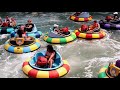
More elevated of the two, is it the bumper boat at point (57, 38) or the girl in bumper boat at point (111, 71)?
the bumper boat at point (57, 38)

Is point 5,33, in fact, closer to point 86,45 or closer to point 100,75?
point 86,45

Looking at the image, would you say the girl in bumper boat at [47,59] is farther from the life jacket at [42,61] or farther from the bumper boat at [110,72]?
the bumper boat at [110,72]

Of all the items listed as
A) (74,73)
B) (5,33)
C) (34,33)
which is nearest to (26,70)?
(74,73)

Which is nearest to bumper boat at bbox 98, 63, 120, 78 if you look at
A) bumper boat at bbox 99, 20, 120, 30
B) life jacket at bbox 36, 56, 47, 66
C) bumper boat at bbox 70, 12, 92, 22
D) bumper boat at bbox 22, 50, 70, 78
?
bumper boat at bbox 22, 50, 70, 78

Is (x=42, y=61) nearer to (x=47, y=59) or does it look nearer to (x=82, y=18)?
(x=47, y=59)

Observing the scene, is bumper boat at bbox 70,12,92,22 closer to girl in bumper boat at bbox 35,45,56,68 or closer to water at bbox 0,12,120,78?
water at bbox 0,12,120,78

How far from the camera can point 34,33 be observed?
10320 millimetres

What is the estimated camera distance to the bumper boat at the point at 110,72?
633 cm

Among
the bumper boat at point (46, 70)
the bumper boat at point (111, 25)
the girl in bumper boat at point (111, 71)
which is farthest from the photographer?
the bumper boat at point (111, 25)

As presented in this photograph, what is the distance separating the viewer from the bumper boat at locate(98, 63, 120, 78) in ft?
20.8

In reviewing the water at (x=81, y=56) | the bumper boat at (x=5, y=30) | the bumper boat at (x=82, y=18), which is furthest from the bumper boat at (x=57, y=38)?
the bumper boat at (x=82, y=18)

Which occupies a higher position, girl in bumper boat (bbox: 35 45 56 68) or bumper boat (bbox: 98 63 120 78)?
girl in bumper boat (bbox: 35 45 56 68)

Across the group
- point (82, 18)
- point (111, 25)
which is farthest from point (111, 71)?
point (82, 18)

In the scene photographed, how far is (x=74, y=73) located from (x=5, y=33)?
4943mm
